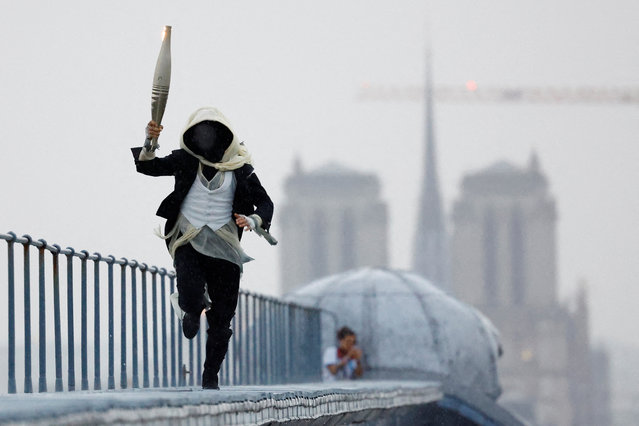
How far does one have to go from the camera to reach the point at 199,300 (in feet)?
35.4

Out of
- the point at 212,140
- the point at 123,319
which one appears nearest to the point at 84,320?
the point at 123,319

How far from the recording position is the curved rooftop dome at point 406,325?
27.8 m

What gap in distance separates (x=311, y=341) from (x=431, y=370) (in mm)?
5803

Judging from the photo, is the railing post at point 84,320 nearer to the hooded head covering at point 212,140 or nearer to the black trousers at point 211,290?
the black trousers at point 211,290

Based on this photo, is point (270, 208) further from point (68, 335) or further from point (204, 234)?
point (68, 335)

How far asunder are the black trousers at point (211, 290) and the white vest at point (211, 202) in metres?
0.20

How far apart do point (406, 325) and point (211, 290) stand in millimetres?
17462

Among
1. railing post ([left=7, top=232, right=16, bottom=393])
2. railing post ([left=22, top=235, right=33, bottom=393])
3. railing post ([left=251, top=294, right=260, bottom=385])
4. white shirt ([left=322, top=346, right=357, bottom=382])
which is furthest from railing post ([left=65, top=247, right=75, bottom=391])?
white shirt ([left=322, top=346, right=357, bottom=382])

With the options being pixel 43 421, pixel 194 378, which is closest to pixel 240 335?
pixel 194 378

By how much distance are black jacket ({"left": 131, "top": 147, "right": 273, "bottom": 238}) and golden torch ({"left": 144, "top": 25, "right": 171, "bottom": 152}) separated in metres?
0.57

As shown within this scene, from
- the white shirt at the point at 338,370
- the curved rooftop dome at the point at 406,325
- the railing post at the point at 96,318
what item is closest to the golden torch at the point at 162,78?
the railing post at the point at 96,318

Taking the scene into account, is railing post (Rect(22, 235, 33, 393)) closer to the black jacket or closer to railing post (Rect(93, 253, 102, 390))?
the black jacket

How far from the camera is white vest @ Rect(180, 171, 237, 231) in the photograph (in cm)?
1095

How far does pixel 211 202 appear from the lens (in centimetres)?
1102
